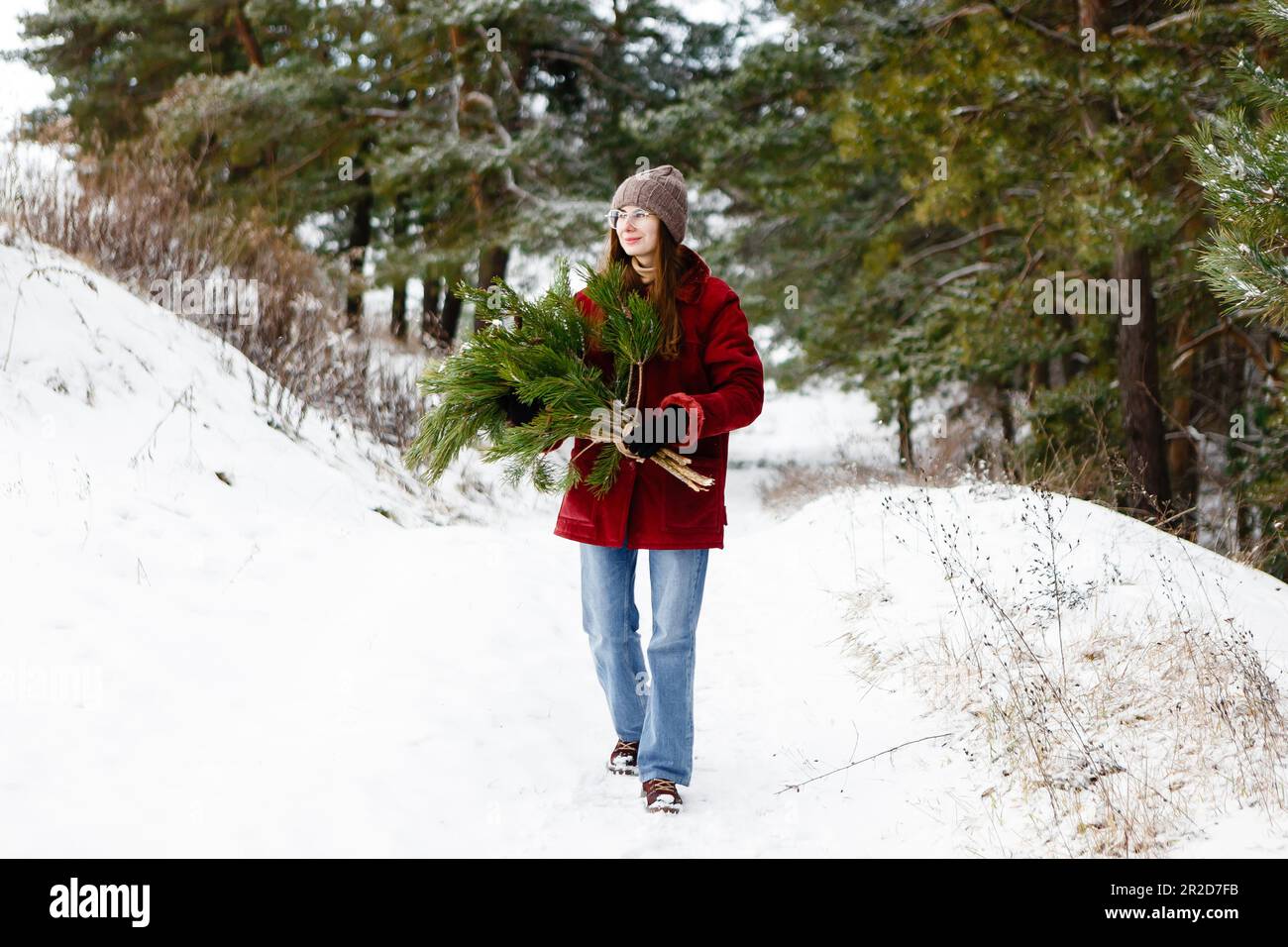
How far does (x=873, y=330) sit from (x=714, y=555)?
21.5 ft

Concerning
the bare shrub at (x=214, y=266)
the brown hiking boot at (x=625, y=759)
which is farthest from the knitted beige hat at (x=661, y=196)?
the bare shrub at (x=214, y=266)

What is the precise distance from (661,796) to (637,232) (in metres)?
1.79

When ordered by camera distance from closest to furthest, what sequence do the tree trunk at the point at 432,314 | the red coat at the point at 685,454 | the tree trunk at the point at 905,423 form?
the red coat at the point at 685,454
the tree trunk at the point at 432,314
the tree trunk at the point at 905,423

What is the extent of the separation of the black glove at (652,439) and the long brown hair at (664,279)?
0.80ft

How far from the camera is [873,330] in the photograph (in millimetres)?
13016

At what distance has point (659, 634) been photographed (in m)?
3.22

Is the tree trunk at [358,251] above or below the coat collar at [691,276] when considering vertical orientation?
above

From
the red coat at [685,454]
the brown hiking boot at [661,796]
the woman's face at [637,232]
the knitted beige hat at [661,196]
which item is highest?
the knitted beige hat at [661,196]

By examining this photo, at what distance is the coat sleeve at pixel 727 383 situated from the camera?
117 inches

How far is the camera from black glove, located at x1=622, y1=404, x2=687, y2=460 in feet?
9.79

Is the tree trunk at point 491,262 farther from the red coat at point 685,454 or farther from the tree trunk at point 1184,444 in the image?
the red coat at point 685,454

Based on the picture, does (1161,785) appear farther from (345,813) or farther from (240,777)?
(240,777)

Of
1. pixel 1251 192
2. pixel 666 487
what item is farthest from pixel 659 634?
pixel 1251 192
